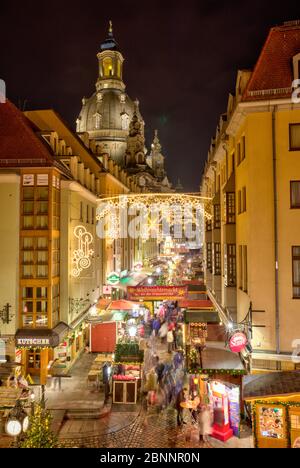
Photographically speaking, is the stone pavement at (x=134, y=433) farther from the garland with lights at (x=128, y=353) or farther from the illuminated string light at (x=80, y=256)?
the illuminated string light at (x=80, y=256)

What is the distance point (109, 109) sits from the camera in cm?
8062

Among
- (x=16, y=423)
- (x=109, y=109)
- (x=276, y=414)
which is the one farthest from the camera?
(x=109, y=109)

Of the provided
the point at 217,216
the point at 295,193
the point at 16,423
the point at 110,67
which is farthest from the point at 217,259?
the point at 110,67

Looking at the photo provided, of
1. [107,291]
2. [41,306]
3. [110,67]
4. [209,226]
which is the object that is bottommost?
[107,291]

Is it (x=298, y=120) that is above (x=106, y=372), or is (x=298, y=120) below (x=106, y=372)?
above

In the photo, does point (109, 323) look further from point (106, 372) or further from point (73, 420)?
point (73, 420)

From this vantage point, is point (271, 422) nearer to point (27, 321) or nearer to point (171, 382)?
point (171, 382)

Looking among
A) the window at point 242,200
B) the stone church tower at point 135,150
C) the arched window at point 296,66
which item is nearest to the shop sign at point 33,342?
the window at point 242,200

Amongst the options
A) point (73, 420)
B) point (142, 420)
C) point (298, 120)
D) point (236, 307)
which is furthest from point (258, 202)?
point (73, 420)

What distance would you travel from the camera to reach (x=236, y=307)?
19797mm

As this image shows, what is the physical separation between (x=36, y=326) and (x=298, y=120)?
16.3m

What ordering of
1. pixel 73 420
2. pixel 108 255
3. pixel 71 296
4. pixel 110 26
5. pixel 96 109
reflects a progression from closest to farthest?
pixel 73 420 < pixel 71 296 < pixel 108 255 < pixel 96 109 < pixel 110 26

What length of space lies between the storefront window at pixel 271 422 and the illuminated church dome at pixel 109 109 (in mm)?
62095

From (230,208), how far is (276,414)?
33.4ft
